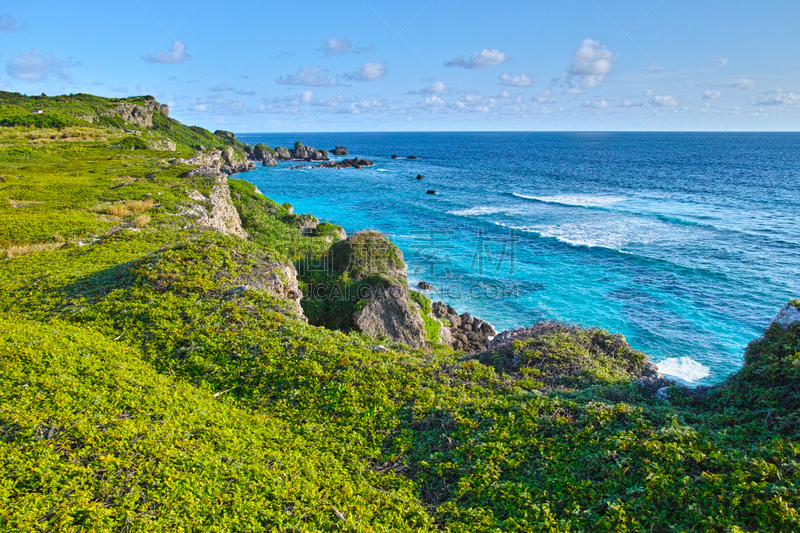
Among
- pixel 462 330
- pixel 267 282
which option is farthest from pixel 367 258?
pixel 462 330

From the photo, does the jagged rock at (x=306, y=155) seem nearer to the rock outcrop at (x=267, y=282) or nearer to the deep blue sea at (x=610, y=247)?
the deep blue sea at (x=610, y=247)

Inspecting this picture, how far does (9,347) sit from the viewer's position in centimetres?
852

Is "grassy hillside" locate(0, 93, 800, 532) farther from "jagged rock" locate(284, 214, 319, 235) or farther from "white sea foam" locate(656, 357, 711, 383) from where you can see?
"jagged rock" locate(284, 214, 319, 235)

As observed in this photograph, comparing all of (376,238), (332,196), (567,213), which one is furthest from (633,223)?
(332,196)

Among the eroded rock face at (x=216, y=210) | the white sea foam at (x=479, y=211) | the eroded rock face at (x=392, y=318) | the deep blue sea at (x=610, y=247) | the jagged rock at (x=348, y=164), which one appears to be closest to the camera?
the eroded rock face at (x=392, y=318)

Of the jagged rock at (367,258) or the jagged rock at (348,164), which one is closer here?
the jagged rock at (367,258)

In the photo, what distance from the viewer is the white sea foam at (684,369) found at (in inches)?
845

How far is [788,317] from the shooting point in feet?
31.1

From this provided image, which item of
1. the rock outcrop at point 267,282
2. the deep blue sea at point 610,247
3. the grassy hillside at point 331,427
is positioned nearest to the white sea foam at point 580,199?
the deep blue sea at point 610,247

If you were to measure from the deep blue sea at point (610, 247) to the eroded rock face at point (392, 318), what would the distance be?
10.4 m

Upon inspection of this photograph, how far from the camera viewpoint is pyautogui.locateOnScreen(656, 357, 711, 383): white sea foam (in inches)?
845

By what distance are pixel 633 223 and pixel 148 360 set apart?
172 ft

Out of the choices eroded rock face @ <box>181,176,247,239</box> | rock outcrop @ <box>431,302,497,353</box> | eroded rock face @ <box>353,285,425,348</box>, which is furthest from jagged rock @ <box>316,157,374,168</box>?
eroded rock face @ <box>353,285,425,348</box>

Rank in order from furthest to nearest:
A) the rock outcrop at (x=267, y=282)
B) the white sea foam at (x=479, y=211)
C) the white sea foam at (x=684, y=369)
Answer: the white sea foam at (x=479, y=211) < the white sea foam at (x=684, y=369) < the rock outcrop at (x=267, y=282)
